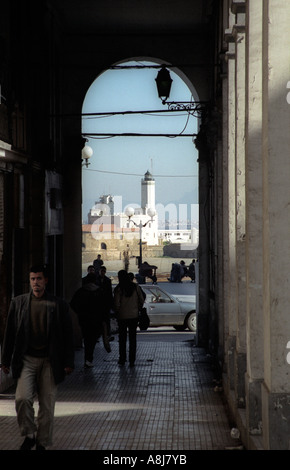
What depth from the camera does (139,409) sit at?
37.6 feet

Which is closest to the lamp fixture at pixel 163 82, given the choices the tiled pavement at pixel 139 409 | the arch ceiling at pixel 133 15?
the arch ceiling at pixel 133 15

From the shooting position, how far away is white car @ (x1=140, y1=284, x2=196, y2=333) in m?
24.0

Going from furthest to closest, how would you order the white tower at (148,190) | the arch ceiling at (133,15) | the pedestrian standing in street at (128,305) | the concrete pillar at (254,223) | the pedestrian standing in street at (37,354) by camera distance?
the white tower at (148,190) → the arch ceiling at (133,15) → the pedestrian standing in street at (128,305) → the concrete pillar at (254,223) → the pedestrian standing in street at (37,354)

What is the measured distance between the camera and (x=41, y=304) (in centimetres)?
811

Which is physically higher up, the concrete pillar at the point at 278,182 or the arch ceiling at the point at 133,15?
the arch ceiling at the point at 133,15

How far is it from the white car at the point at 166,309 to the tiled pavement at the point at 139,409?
6547mm

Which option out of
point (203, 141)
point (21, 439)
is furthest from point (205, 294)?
point (21, 439)

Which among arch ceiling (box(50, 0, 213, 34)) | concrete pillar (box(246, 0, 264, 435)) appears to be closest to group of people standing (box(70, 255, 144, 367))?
arch ceiling (box(50, 0, 213, 34))

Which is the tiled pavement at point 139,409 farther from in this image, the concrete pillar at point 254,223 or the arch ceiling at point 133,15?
the arch ceiling at point 133,15

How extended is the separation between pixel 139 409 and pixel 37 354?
3.70 m

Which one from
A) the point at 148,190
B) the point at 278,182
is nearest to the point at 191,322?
the point at 278,182

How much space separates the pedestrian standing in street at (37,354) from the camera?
8031mm

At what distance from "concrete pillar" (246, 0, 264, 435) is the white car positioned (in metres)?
15.4
